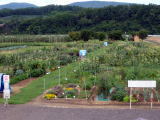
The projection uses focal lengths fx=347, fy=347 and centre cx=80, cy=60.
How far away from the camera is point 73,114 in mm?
9406

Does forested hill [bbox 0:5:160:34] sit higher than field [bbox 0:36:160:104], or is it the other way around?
forested hill [bbox 0:5:160:34]

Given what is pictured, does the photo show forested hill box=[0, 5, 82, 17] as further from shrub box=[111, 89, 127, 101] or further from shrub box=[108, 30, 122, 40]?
shrub box=[111, 89, 127, 101]

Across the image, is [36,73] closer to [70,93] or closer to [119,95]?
[70,93]

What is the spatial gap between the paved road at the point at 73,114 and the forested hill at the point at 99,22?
4499 cm

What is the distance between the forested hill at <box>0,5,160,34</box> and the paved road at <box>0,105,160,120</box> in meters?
45.0

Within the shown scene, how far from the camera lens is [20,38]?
37.9m

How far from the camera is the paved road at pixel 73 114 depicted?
905 centimetres

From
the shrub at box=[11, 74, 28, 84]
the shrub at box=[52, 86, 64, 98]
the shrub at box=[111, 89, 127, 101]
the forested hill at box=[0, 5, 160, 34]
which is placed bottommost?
the shrub at box=[11, 74, 28, 84]

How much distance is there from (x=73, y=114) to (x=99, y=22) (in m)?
50.9

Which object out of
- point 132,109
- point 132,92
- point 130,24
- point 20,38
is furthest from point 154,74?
point 130,24

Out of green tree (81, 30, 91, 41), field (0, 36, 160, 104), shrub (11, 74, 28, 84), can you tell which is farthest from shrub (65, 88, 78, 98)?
green tree (81, 30, 91, 41)

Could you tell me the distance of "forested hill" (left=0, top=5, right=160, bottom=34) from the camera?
5522 cm

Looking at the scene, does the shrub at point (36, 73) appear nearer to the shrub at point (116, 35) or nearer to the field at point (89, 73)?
the field at point (89, 73)

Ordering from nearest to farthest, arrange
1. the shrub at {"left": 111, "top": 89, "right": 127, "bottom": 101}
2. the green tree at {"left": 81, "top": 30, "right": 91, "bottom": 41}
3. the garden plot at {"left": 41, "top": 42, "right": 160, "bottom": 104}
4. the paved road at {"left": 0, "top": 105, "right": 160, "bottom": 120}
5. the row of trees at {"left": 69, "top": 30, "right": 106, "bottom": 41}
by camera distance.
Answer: the paved road at {"left": 0, "top": 105, "right": 160, "bottom": 120}
the shrub at {"left": 111, "top": 89, "right": 127, "bottom": 101}
the garden plot at {"left": 41, "top": 42, "right": 160, "bottom": 104}
the row of trees at {"left": 69, "top": 30, "right": 106, "bottom": 41}
the green tree at {"left": 81, "top": 30, "right": 91, "bottom": 41}
